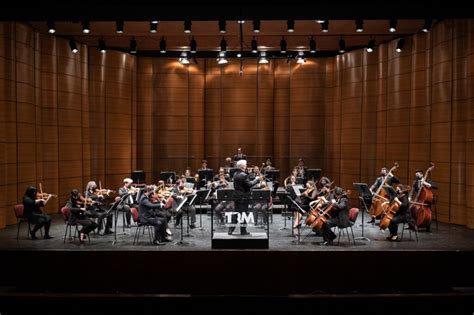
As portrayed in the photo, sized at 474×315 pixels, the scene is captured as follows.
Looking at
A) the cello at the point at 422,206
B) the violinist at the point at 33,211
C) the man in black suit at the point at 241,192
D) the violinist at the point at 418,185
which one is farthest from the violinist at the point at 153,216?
the cello at the point at 422,206

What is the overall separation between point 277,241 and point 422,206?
11.3ft

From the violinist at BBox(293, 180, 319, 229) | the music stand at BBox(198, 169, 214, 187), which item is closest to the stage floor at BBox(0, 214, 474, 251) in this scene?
the violinist at BBox(293, 180, 319, 229)

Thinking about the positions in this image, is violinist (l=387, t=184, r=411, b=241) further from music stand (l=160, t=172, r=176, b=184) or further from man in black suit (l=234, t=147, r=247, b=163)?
man in black suit (l=234, t=147, r=247, b=163)

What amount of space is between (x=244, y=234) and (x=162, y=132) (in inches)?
349

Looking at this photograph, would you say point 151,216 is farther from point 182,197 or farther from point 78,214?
point 78,214

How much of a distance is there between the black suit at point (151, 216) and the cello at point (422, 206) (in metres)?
5.48

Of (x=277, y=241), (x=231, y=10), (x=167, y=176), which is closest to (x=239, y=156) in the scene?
(x=167, y=176)

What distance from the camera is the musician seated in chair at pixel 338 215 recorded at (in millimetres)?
9328

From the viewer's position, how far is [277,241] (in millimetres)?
9797

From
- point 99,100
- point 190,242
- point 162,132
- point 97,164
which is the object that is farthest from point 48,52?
point 190,242

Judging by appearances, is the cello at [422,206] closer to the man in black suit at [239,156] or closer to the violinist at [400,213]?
the violinist at [400,213]

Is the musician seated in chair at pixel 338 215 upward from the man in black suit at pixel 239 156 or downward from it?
downward

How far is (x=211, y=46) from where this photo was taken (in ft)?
53.3
